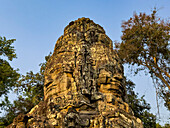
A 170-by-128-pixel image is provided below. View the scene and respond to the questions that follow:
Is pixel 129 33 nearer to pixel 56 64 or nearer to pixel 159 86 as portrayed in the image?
Answer: pixel 159 86

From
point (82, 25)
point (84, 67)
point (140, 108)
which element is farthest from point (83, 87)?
point (140, 108)

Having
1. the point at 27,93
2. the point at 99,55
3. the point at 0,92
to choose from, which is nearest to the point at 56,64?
the point at 99,55

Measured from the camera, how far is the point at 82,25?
11.6 meters

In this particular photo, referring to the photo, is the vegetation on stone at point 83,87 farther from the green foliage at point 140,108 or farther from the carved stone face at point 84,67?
the green foliage at point 140,108

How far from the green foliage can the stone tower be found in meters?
6.08

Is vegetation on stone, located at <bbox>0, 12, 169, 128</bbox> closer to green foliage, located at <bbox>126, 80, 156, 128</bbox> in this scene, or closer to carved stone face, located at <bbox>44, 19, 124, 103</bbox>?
carved stone face, located at <bbox>44, 19, 124, 103</bbox>

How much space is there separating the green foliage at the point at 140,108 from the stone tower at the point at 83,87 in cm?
608

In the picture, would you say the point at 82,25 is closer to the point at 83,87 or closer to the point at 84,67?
the point at 84,67

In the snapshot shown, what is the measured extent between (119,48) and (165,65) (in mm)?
3549

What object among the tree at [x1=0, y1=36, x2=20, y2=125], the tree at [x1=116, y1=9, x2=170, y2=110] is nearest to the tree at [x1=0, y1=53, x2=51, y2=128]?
the tree at [x1=0, y1=36, x2=20, y2=125]

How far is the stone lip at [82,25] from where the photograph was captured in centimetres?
1149

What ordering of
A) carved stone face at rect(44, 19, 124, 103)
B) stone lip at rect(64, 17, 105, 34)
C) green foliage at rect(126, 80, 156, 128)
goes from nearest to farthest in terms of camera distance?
carved stone face at rect(44, 19, 124, 103) < stone lip at rect(64, 17, 105, 34) < green foliage at rect(126, 80, 156, 128)

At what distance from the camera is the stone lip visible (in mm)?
11488

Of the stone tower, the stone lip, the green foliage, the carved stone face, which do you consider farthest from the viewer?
the green foliage
